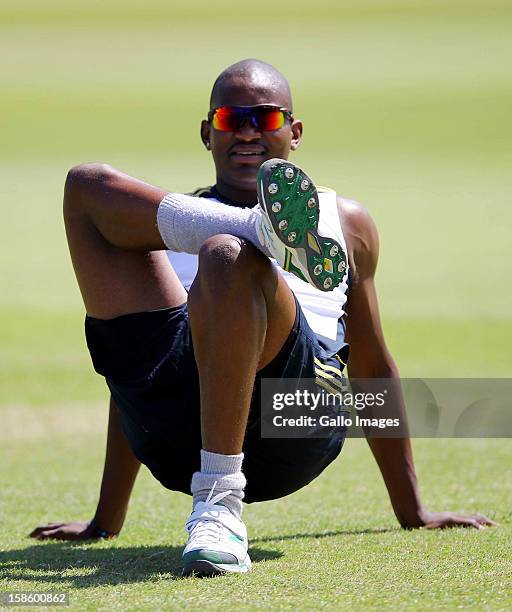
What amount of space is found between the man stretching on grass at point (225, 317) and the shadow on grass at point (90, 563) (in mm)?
155

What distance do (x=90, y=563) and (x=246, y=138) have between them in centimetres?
132

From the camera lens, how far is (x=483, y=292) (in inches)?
396

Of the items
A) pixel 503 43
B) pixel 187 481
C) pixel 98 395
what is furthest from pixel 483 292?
pixel 503 43

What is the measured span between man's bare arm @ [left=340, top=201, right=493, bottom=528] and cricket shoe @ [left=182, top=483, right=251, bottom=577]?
880 mm

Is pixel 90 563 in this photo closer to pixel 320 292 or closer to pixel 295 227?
pixel 320 292

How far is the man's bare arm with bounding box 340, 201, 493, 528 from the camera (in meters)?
3.43

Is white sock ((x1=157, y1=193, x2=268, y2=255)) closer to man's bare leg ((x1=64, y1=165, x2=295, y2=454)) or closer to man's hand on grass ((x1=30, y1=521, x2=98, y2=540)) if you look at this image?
man's bare leg ((x1=64, y1=165, x2=295, y2=454))

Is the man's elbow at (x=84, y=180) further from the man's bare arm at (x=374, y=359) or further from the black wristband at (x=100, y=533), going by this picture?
the black wristband at (x=100, y=533)

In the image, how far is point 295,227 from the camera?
8.38ft

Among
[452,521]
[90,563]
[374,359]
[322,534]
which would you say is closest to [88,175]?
[90,563]

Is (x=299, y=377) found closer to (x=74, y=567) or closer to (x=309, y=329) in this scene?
(x=309, y=329)

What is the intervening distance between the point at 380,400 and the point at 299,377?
664mm

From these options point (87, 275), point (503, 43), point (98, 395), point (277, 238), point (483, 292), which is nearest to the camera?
point (277, 238)

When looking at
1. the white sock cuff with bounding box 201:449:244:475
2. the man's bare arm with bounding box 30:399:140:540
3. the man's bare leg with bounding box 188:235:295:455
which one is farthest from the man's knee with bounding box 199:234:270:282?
the man's bare arm with bounding box 30:399:140:540
